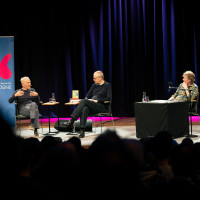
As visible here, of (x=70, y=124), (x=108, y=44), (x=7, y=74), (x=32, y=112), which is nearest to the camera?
(x=32, y=112)

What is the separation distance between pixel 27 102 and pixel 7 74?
102 cm

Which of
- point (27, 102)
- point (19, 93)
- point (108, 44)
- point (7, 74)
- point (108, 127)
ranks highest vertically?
point (108, 44)

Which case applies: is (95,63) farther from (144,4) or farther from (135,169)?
(135,169)

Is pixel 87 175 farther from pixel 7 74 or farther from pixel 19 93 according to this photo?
pixel 7 74

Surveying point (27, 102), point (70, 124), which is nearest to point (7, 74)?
point (27, 102)

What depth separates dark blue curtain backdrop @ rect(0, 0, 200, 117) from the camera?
7469 mm

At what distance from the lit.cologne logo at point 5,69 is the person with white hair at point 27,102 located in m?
0.76

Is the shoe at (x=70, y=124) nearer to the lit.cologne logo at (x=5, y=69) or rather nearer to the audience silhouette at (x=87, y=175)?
the lit.cologne logo at (x=5, y=69)

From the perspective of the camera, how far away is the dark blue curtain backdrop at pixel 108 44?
24.5 feet

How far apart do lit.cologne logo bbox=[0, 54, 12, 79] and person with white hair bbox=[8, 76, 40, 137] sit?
29.8 inches

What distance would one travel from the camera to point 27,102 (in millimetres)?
5699

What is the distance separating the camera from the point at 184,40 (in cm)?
741

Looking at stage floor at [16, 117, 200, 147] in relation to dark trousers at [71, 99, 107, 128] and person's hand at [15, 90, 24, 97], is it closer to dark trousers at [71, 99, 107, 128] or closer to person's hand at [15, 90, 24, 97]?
dark trousers at [71, 99, 107, 128]

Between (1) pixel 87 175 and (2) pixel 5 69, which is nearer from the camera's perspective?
(1) pixel 87 175
